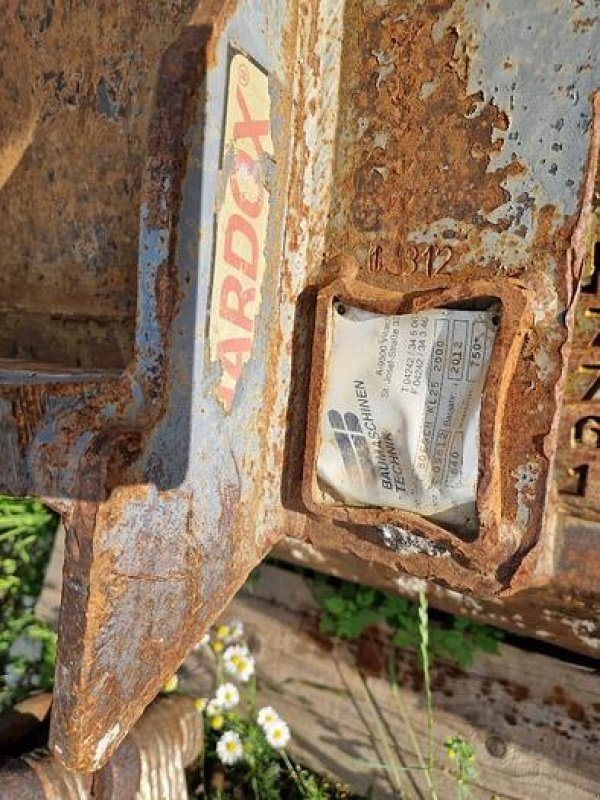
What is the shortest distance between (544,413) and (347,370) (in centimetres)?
40

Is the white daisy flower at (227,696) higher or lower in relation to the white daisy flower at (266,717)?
higher

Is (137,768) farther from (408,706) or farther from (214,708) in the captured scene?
(408,706)

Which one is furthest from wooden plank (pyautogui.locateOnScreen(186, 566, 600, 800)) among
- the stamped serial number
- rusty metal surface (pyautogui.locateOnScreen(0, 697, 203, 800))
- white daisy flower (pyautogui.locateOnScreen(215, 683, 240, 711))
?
the stamped serial number

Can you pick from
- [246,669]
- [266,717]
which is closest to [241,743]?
[266,717]

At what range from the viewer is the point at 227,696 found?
2.41 m

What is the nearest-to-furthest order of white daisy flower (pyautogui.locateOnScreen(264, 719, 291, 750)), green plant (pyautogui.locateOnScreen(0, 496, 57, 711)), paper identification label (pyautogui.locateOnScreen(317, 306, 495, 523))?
paper identification label (pyautogui.locateOnScreen(317, 306, 495, 523)) < white daisy flower (pyautogui.locateOnScreen(264, 719, 291, 750)) < green plant (pyautogui.locateOnScreen(0, 496, 57, 711))

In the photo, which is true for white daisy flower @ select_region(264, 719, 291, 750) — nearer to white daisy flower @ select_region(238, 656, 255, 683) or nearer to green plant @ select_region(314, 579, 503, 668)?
white daisy flower @ select_region(238, 656, 255, 683)

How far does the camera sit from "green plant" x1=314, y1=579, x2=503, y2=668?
216 cm

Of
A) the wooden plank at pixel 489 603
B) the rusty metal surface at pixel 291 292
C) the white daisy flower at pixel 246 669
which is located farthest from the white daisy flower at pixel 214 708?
the rusty metal surface at pixel 291 292

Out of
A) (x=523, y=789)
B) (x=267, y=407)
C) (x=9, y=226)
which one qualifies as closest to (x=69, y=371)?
(x=267, y=407)

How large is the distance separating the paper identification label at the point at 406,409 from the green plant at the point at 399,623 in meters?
0.93

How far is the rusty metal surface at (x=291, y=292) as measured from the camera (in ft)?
3.90

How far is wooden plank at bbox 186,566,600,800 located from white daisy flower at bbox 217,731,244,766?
0.57 feet

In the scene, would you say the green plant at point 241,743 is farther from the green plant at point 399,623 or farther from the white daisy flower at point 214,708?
the green plant at point 399,623
